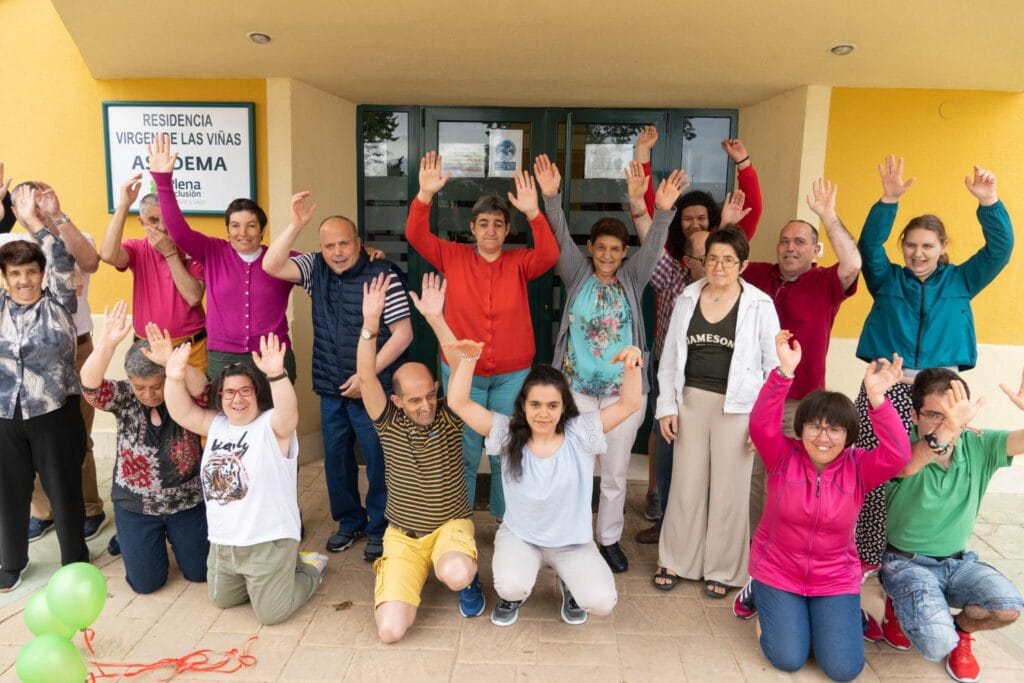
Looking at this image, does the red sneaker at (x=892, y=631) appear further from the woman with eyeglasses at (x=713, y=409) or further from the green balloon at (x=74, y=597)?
the green balloon at (x=74, y=597)

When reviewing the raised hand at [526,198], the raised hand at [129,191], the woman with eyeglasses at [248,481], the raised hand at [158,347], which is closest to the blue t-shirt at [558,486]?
the woman with eyeglasses at [248,481]

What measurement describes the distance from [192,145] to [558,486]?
3.48 metres

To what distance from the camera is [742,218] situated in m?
4.09

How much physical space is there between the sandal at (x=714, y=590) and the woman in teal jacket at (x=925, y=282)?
964 mm

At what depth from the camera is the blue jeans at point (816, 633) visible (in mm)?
2791

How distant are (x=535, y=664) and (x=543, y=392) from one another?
1111 mm

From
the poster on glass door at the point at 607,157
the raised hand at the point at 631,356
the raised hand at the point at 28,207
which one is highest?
the poster on glass door at the point at 607,157

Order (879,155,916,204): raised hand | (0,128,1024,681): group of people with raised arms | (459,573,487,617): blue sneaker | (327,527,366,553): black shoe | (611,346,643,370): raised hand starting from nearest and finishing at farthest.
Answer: (0,128,1024,681): group of people with raised arms
(611,346,643,370): raised hand
(459,573,487,617): blue sneaker
(879,155,916,204): raised hand
(327,527,366,553): black shoe

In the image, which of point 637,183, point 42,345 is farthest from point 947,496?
point 42,345

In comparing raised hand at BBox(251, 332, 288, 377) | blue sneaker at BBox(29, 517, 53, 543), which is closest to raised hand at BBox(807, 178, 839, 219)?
raised hand at BBox(251, 332, 288, 377)

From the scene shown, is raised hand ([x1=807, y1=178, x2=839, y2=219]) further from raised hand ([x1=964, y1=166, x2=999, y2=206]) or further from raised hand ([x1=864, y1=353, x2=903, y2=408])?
raised hand ([x1=864, y1=353, x2=903, y2=408])

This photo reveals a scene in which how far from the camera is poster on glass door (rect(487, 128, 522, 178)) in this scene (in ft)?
17.3

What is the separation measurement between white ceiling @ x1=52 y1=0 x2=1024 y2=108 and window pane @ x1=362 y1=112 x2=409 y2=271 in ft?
1.51

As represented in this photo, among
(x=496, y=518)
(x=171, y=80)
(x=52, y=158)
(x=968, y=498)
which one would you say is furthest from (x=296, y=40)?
(x=968, y=498)
